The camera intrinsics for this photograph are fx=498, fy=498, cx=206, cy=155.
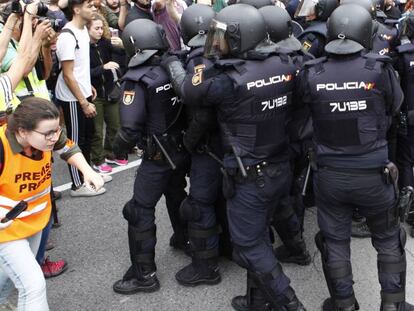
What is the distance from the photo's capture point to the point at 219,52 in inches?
123

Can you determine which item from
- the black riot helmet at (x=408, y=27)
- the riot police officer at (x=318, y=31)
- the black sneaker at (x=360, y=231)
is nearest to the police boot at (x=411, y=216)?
the black sneaker at (x=360, y=231)

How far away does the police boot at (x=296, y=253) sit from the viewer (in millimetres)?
3891

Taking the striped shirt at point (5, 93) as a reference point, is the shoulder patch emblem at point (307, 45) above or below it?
below

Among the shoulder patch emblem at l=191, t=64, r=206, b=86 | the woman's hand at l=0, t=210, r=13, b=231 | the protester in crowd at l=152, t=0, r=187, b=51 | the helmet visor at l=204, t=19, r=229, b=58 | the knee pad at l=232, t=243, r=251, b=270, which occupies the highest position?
the helmet visor at l=204, t=19, r=229, b=58

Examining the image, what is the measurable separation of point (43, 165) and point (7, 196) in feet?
0.87

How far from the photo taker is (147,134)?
3.53 metres

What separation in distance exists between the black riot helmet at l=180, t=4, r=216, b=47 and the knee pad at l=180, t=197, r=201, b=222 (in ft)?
3.88

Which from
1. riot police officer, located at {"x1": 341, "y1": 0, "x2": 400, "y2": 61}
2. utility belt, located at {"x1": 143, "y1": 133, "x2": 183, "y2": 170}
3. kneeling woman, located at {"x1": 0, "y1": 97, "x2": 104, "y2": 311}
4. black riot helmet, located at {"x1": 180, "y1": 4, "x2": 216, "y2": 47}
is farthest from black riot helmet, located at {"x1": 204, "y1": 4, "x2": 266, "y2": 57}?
riot police officer, located at {"x1": 341, "y1": 0, "x2": 400, "y2": 61}

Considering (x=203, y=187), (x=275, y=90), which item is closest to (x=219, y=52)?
(x=275, y=90)

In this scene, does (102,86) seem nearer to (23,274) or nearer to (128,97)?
(128,97)

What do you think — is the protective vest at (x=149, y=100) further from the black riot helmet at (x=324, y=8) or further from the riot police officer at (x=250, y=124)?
the black riot helmet at (x=324, y=8)

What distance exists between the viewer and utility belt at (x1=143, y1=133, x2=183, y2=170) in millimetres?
3482

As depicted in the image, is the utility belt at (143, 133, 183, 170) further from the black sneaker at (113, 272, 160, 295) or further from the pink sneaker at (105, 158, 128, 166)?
the pink sneaker at (105, 158, 128, 166)

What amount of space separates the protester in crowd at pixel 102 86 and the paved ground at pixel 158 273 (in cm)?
121
